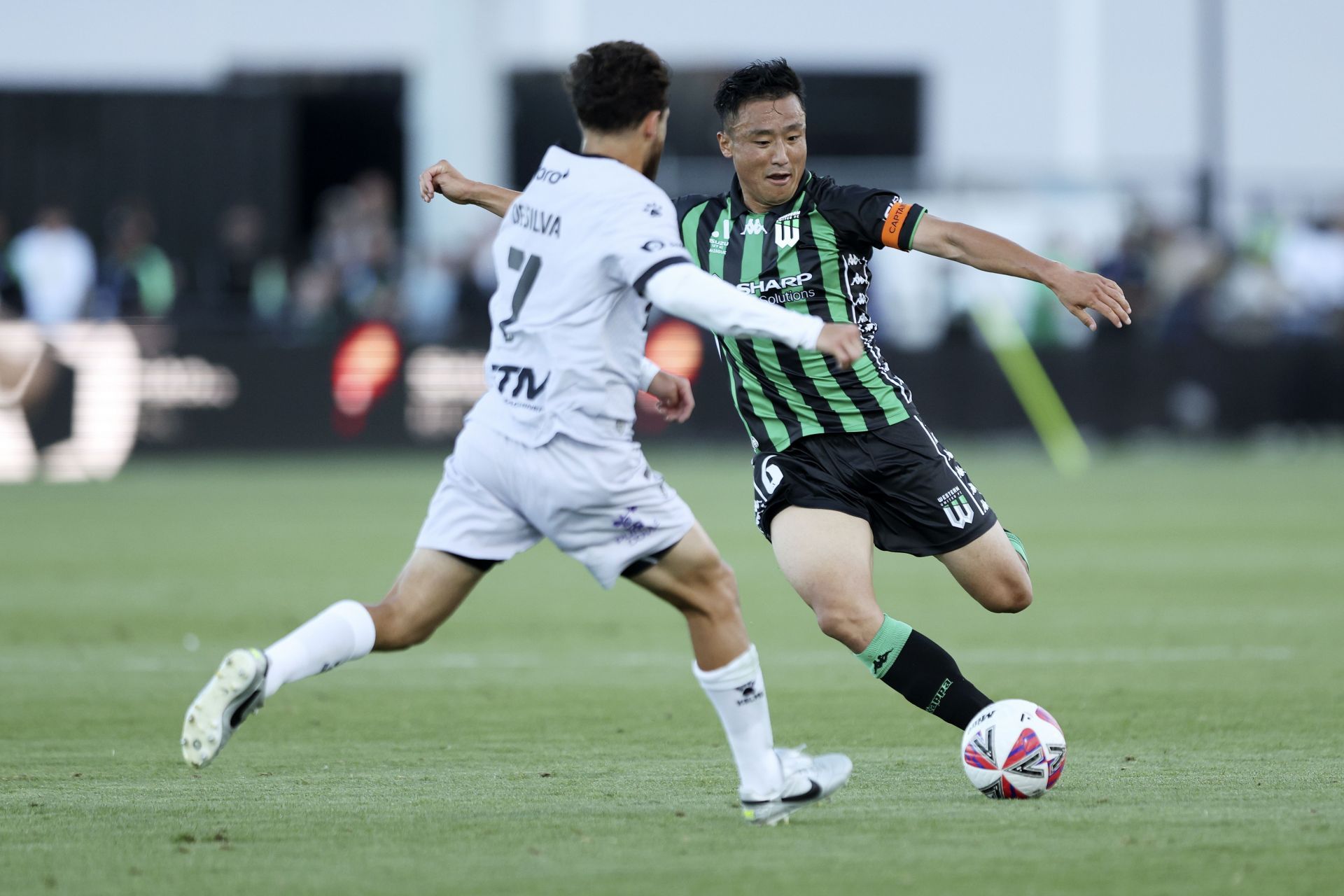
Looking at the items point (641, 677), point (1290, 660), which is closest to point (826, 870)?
point (641, 677)

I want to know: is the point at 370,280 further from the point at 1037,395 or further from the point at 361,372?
the point at 1037,395

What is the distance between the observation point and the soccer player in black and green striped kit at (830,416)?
239 inches

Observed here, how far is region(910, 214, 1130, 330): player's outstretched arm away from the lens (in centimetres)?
562

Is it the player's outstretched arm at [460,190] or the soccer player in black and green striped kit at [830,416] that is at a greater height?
the player's outstretched arm at [460,190]

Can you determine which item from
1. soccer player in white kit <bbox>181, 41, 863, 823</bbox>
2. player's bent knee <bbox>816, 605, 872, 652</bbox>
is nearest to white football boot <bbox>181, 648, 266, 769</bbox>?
soccer player in white kit <bbox>181, 41, 863, 823</bbox>

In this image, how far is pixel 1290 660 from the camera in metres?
8.53

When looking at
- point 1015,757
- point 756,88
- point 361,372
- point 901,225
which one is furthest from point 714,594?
point 361,372

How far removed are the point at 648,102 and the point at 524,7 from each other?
27126 mm

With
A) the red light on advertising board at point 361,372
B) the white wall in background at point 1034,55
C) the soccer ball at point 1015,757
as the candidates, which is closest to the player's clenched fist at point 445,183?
the soccer ball at point 1015,757

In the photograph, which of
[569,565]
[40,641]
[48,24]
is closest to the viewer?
[40,641]

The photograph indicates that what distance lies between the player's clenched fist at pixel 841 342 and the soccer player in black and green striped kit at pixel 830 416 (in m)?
1.24

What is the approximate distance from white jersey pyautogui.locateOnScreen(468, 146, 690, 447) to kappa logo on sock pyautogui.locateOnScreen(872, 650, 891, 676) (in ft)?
4.22

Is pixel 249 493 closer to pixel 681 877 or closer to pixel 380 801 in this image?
pixel 380 801

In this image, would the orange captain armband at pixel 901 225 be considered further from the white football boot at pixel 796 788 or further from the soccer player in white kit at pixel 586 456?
the white football boot at pixel 796 788
